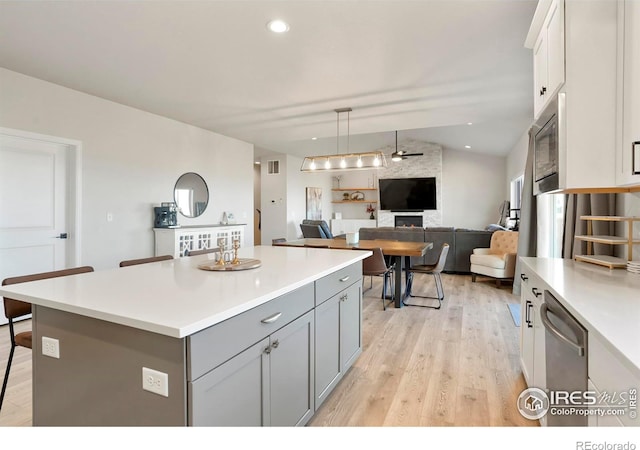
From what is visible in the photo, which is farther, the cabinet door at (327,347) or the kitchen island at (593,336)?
the cabinet door at (327,347)

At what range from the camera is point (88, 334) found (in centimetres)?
129

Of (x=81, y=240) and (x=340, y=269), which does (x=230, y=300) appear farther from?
(x=81, y=240)

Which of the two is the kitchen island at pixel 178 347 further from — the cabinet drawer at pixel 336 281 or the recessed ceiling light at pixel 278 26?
the recessed ceiling light at pixel 278 26

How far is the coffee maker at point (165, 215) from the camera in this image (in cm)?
480

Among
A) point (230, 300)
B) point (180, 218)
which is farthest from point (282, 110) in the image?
point (230, 300)

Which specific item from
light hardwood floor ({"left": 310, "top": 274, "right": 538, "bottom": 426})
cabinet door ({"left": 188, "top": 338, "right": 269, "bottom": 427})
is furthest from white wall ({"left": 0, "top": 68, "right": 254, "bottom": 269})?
cabinet door ({"left": 188, "top": 338, "right": 269, "bottom": 427})

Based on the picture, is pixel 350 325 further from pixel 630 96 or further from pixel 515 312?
pixel 515 312

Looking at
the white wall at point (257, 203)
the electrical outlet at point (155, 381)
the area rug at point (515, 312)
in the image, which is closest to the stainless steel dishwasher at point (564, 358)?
the electrical outlet at point (155, 381)

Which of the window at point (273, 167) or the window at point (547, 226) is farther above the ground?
the window at point (273, 167)

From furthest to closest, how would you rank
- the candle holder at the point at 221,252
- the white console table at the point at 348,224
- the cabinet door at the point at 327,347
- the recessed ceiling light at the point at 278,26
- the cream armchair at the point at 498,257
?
the white console table at the point at 348,224, the cream armchair at the point at 498,257, the recessed ceiling light at the point at 278,26, the candle holder at the point at 221,252, the cabinet door at the point at 327,347

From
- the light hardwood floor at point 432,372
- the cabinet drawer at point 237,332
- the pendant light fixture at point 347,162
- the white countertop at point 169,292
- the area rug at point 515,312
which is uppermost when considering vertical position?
the pendant light fixture at point 347,162

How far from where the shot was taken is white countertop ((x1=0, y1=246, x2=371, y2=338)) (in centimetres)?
115

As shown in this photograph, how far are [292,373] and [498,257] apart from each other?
459cm
